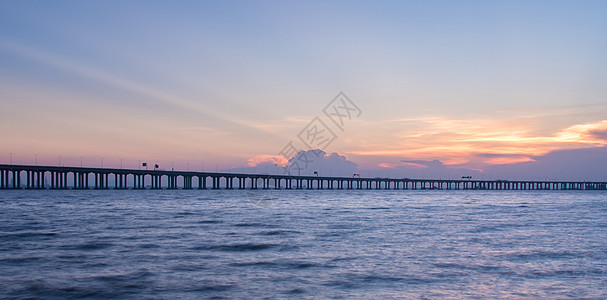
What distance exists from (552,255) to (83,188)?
203165mm

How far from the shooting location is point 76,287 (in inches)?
634

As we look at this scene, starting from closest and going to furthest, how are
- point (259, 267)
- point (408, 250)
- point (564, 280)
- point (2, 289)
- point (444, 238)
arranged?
point (2, 289), point (564, 280), point (259, 267), point (408, 250), point (444, 238)

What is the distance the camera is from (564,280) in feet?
56.5

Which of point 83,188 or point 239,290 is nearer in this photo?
point 239,290

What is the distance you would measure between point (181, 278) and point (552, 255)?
16.8m

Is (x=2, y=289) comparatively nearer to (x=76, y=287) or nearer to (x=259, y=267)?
(x=76, y=287)

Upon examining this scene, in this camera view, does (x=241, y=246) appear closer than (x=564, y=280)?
No

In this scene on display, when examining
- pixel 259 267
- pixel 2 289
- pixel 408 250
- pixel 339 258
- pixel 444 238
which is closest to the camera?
pixel 2 289

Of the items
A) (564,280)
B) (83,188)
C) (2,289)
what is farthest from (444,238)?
(83,188)

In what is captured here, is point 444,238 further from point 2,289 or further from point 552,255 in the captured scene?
point 2,289

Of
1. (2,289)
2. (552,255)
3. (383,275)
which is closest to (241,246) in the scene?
(383,275)

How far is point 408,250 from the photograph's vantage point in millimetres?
24484

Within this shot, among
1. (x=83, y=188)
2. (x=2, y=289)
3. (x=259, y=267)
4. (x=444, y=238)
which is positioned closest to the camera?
(x=2, y=289)

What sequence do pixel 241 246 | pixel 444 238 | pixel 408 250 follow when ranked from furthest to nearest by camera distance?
pixel 444 238
pixel 241 246
pixel 408 250
